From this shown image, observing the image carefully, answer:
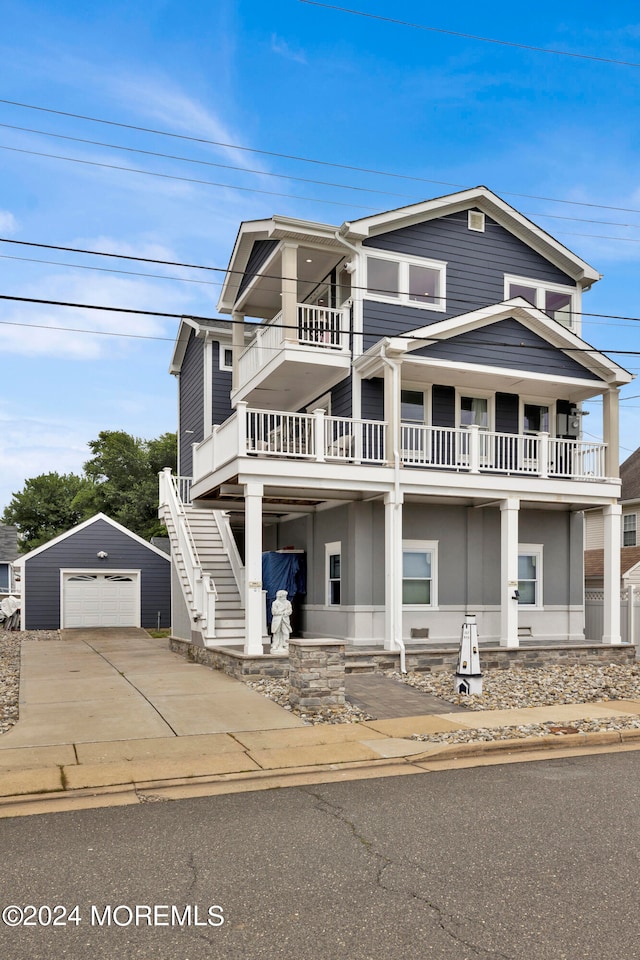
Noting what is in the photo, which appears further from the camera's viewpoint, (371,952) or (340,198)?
(340,198)

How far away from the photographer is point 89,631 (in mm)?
25984

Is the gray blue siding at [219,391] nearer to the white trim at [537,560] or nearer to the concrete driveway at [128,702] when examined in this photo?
the concrete driveway at [128,702]

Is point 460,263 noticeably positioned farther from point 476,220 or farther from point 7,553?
point 7,553

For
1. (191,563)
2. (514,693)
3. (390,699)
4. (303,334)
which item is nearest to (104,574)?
(191,563)

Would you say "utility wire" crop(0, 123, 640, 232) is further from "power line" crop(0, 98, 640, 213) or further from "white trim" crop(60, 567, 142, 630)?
"white trim" crop(60, 567, 142, 630)

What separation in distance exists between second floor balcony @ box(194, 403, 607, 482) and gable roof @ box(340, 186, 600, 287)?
4.52 m

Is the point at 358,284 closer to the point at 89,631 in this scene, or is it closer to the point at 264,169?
the point at 264,169

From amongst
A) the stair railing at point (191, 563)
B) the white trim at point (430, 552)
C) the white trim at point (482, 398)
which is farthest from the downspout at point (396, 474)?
the stair railing at point (191, 563)

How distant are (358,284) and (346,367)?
2.00 metres

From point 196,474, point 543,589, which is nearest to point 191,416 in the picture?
point 196,474

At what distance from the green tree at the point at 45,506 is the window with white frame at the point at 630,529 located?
3746 centimetres

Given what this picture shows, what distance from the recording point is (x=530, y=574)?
18.5 m

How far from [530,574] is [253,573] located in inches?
312

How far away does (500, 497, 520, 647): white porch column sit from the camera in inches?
628
